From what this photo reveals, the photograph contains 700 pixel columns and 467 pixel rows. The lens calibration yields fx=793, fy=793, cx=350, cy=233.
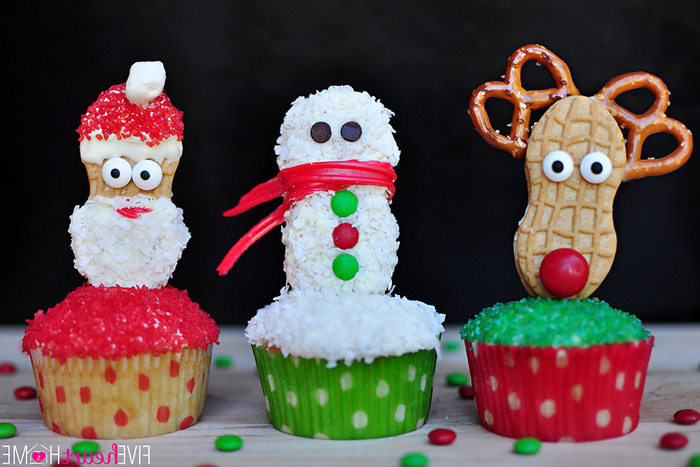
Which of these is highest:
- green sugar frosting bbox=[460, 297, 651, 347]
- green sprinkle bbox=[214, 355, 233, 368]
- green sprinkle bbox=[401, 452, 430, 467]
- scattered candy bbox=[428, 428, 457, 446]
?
green sugar frosting bbox=[460, 297, 651, 347]

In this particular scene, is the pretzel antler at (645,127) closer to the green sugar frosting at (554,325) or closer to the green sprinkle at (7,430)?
the green sugar frosting at (554,325)

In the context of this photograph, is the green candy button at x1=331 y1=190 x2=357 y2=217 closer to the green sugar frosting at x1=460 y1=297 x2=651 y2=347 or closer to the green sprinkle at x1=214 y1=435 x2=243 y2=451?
the green sugar frosting at x1=460 y1=297 x2=651 y2=347

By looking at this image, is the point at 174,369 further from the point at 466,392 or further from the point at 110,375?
the point at 466,392

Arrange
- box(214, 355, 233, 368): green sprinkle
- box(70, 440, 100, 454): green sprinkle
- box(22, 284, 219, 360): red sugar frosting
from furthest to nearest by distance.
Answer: box(214, 355, 233, 368): green sprinkle < box(22, 284, 219, 360): red sugar frosting < box(70, 440, 100, 454): green sprinkle

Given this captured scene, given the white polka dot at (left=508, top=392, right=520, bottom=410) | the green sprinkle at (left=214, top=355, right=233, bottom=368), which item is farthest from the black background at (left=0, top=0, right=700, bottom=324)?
the white polka dot at (left=508, top=392, right=520, bottom=410)

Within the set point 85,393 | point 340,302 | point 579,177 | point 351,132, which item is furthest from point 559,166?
point 85,393

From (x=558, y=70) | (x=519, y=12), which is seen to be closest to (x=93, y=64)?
(x=519, y=12)
